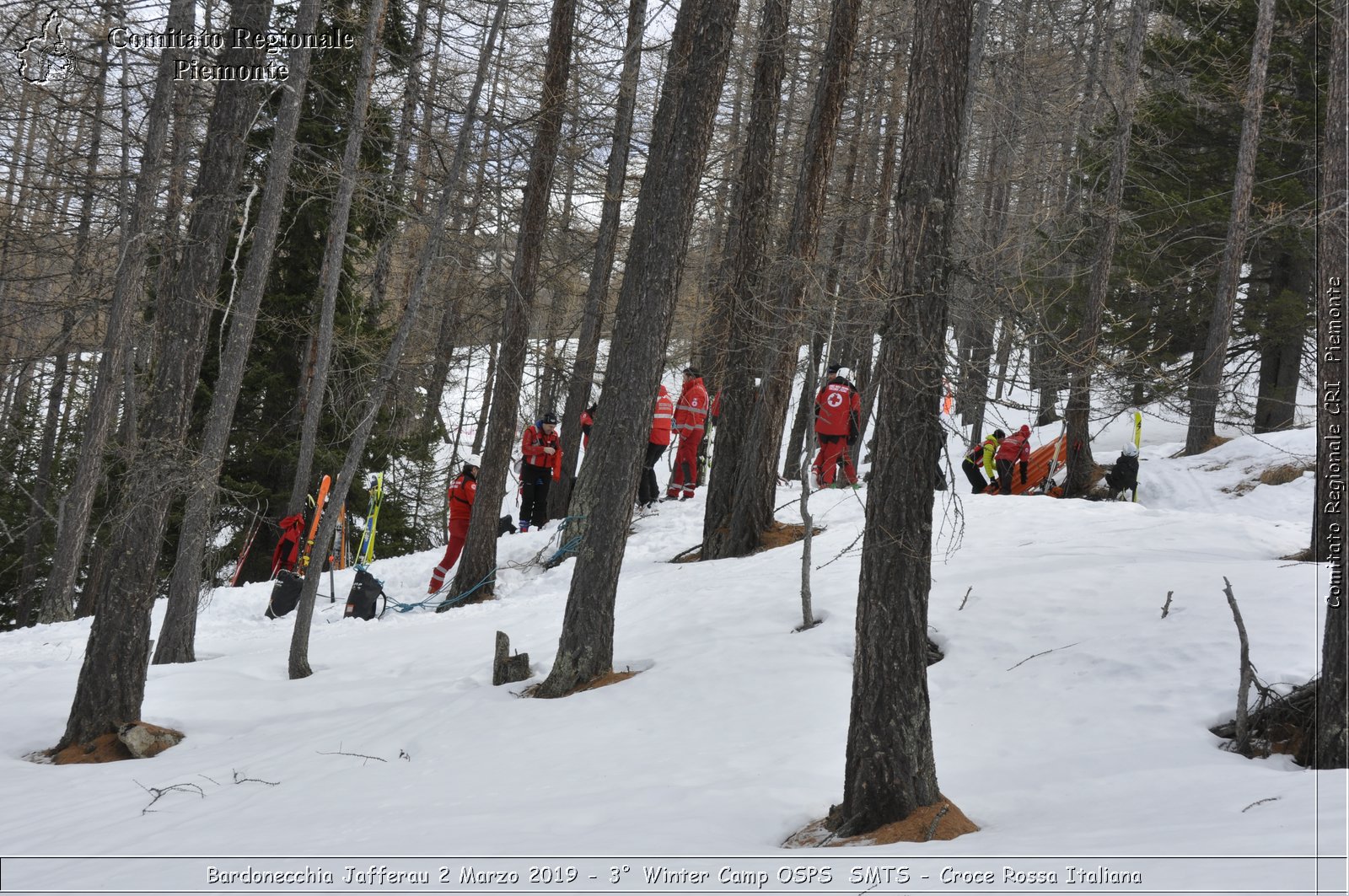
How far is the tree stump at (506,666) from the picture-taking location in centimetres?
721

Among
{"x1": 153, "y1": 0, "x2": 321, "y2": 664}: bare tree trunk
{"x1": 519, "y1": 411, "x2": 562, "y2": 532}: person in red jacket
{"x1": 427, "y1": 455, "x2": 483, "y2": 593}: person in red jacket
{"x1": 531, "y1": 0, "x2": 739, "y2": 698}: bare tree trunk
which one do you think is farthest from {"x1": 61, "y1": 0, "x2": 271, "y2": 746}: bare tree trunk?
{"x1": 519, "y1": 411, "x2": 562, "y2": 532}: person in red jacket

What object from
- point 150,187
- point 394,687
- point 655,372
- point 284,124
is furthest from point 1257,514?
point 150,187

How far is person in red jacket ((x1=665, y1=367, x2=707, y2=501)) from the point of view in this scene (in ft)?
47.2

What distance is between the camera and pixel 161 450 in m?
6.22

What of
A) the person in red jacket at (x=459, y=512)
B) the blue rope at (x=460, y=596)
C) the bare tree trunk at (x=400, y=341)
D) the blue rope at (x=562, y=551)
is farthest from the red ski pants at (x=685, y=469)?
the bare tree trunk at (x=400, y=341)

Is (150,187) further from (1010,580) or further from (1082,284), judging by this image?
(1082,284)

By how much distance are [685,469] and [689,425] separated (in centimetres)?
114

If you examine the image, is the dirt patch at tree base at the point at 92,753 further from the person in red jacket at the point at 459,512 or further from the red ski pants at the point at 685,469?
the red ski pants at the point at 685,469

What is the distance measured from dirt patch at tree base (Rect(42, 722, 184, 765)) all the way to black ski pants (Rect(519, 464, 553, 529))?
8489 millimetres

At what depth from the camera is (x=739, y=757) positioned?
515 cm

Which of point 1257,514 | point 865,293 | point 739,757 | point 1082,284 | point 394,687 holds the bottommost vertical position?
point 394,687

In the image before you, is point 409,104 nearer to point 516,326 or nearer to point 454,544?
point 516,326

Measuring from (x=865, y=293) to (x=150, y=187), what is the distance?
800 cm

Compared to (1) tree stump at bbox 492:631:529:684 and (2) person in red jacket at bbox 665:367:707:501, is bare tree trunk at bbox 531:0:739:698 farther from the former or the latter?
(2) person in red jacket at bbox 665:367:707:501
